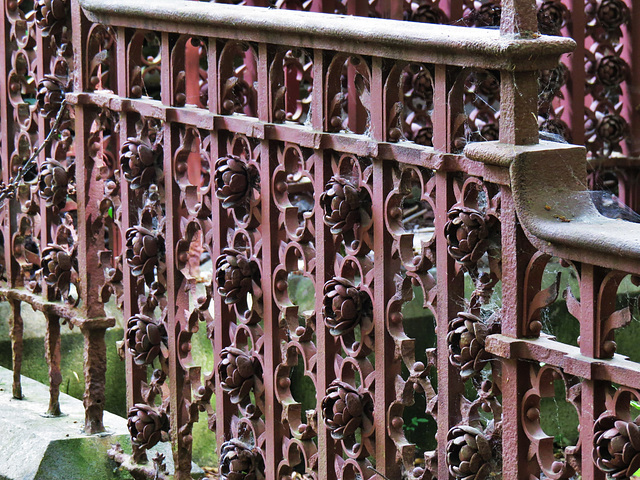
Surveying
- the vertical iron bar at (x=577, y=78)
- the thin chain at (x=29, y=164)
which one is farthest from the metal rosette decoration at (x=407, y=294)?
the vertical iron bar at (x=577, y=78)

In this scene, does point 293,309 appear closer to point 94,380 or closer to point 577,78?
point 94,380

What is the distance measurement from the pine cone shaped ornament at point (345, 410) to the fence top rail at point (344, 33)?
921 mm

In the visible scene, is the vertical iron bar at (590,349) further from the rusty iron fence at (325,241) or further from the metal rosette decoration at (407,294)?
the metal rosette decoration at (407,294)

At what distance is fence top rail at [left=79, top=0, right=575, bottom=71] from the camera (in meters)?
2.41

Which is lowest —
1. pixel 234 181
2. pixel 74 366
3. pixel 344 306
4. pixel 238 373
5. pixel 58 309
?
pixel 74 366

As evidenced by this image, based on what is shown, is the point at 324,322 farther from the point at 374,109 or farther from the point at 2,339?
the point at 2,339

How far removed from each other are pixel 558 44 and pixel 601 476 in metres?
0.94

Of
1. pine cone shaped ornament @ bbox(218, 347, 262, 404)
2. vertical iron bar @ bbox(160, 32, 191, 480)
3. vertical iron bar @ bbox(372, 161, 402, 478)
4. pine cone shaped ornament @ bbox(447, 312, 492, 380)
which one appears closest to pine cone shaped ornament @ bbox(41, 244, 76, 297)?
vertical iron bar @ bbox(160, 32, 191, 480)

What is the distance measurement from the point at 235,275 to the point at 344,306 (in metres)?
0.52

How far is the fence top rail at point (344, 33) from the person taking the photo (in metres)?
2.41

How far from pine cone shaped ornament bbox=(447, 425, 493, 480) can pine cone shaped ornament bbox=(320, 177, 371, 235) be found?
62cm

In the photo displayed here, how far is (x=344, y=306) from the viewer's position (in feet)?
9.65

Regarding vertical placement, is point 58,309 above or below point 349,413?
below

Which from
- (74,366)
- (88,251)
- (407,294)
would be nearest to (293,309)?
(407,294)
